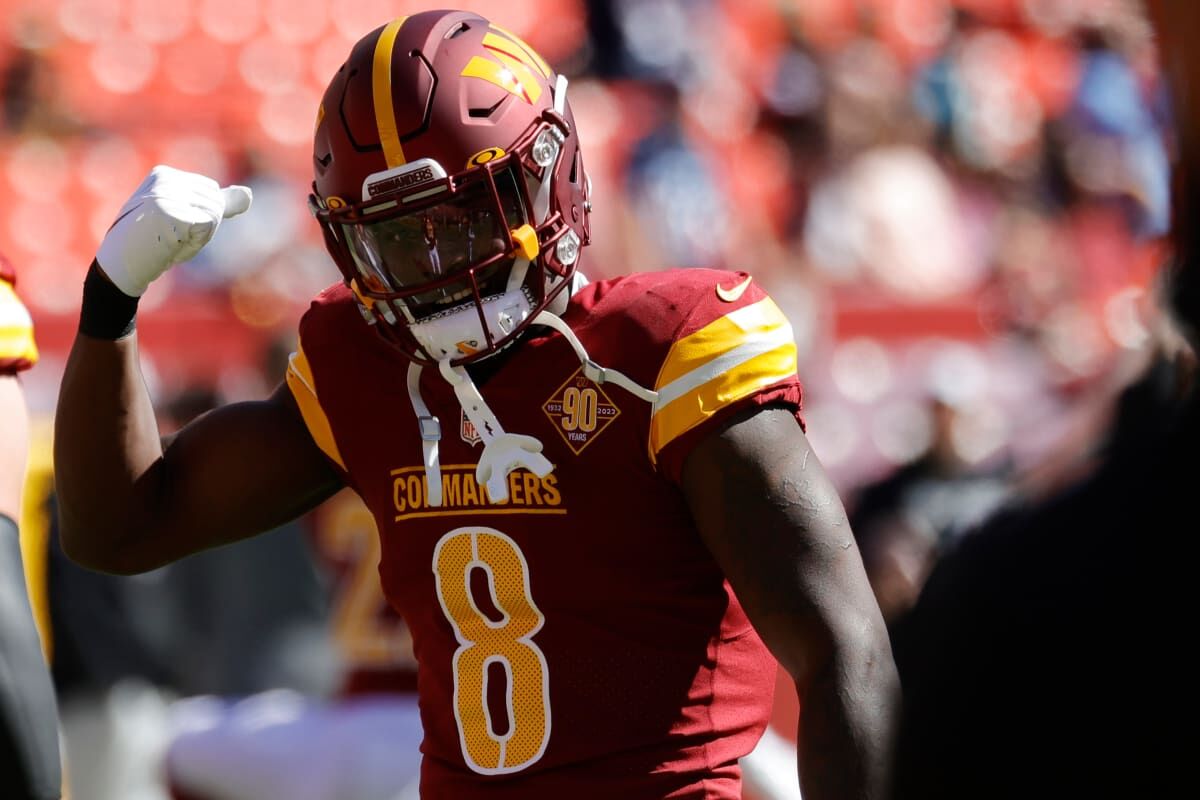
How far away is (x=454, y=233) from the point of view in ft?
7.11

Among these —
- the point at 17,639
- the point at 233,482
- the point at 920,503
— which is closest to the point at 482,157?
the point at 233,482

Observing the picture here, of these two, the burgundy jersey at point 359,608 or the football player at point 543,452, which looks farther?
the burgundy jersey at point 359,608

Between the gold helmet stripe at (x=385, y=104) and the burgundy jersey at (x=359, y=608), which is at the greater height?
the gold helmet stripe at (x=385, y=104)

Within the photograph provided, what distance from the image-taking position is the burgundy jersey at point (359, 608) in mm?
4711

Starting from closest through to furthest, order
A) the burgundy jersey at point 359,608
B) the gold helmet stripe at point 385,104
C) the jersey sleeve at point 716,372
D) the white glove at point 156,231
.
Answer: the jersey sleeve at point 716,372
the gold helmet stripe at point 385,104
the white glove at point 156,231
the burgundy jersey at point 359,608

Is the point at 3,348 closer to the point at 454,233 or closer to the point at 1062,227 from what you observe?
the point at 454,233

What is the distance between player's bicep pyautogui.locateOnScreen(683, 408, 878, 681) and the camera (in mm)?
1948

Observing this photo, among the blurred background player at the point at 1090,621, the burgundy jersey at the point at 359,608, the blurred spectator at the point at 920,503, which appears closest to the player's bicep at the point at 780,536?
the blurred background player at the point at 1090,621

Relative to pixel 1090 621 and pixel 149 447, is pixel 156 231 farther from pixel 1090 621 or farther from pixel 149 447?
pixel 1090 621

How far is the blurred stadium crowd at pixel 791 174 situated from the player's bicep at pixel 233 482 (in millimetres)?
3071

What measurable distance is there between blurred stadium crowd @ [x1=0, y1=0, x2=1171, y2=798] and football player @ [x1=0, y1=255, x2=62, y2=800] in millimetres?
2890

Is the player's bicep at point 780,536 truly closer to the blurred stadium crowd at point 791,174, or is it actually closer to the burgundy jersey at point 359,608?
the burgundy jersey at point 359,608

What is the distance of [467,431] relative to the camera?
221 cm

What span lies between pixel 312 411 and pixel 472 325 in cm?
34
